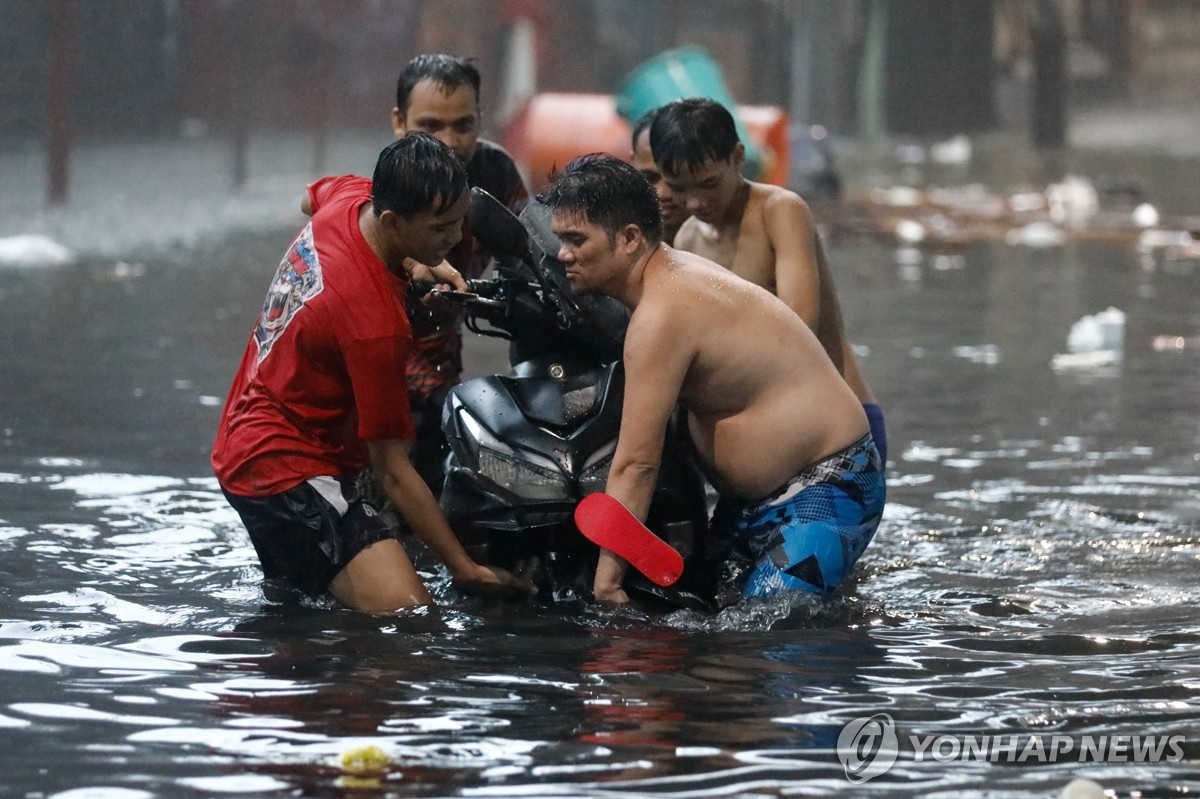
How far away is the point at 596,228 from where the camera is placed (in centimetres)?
478

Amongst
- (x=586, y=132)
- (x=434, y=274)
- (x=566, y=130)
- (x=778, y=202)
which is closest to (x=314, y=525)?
(x=434, y=274)

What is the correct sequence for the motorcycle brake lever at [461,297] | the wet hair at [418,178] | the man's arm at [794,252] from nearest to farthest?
the wet hair at [418,178] < the motorcycle brake lever at [461,297] < the man's arm at [794,252]

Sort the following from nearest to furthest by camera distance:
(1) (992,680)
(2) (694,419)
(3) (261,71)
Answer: (1) (992,680) < (2) (694,419) < (3) (261,71)

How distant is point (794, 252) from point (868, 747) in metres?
2.20

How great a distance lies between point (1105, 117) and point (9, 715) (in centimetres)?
3410

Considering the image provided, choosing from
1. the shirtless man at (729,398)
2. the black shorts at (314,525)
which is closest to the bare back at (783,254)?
the shirtless man at (729,398)

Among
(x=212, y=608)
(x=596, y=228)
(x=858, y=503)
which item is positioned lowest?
(x=212, y=608)

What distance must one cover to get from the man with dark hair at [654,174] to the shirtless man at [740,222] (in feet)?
0.17

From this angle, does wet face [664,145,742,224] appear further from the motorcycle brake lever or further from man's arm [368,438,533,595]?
man's arm [368,438,533,595]

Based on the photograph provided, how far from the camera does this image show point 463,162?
19.9 ft

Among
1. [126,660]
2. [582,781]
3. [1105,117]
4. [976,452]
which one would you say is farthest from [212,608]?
[1105,117]

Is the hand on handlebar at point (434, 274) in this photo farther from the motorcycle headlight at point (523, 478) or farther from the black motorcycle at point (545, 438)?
the motorcycle headlight at point (523, 478)

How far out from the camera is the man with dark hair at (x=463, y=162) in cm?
595

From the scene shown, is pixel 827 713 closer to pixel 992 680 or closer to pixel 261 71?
pixel 992 680
